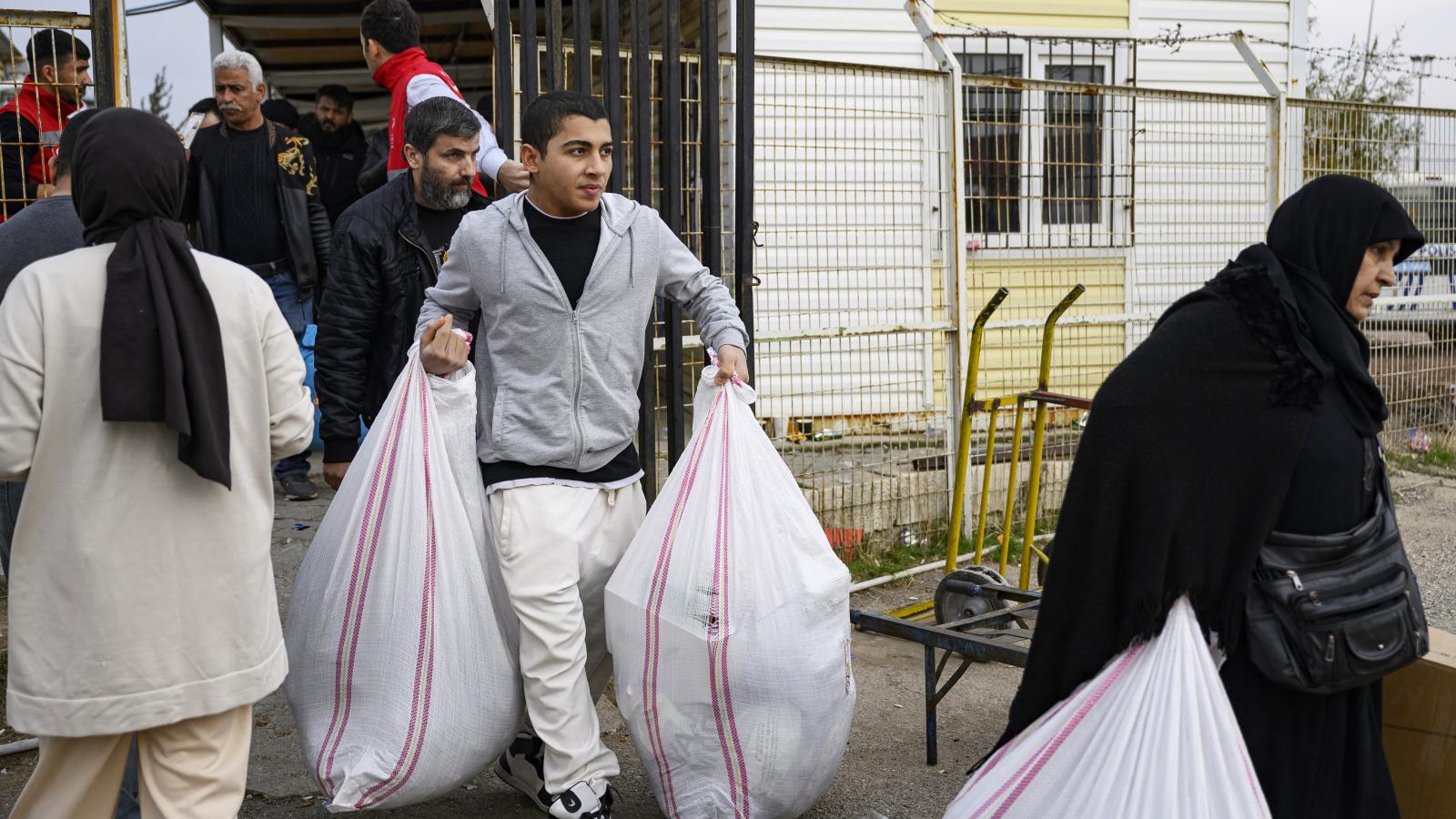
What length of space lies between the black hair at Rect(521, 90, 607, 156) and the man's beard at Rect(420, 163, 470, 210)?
58 cm

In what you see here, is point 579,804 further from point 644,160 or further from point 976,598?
point 644,160

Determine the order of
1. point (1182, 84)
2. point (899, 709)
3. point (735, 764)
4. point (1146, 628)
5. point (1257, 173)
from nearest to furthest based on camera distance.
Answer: point (1146, 628), point (735, 764), point (899, 709), point (1257, 173), point (1182, 84)

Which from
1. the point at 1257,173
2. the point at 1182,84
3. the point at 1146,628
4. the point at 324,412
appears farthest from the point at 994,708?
the point at 1182,84

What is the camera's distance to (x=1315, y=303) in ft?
8.27

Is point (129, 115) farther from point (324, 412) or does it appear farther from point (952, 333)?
point (952, 333)

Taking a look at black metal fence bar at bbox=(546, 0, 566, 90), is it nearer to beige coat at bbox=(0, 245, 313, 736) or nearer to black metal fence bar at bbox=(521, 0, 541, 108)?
black metal fence bar at bbox=(521, 0, 541, 108)

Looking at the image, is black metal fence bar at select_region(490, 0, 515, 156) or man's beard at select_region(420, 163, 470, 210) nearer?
man's beard at select_region(420, 163, 470, 210)

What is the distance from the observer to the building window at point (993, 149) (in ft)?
21.2

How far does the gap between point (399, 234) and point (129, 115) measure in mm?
1382

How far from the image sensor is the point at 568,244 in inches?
132

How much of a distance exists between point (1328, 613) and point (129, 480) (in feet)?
7.30

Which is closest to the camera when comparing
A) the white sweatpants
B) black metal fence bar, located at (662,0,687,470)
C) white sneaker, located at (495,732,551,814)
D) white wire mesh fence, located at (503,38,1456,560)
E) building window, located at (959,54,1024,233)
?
the white sweatpants

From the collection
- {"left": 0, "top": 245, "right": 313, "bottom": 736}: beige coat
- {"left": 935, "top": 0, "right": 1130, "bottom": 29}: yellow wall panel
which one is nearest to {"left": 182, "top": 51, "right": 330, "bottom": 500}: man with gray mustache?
{"left": 0, "top": 245, "right": 313, "bottom": 736}: beige coat

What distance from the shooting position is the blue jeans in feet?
19.2
